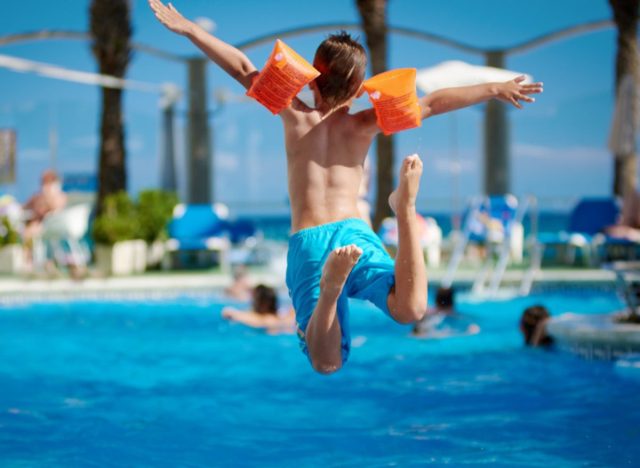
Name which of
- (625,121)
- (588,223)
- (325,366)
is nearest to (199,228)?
(588,223)

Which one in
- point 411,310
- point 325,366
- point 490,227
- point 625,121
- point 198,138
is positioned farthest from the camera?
point 198,138

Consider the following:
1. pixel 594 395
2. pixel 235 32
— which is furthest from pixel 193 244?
pixel 235 32

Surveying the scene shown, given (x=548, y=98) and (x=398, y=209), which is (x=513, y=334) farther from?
(x=548, y=98)

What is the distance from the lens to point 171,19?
290 cm

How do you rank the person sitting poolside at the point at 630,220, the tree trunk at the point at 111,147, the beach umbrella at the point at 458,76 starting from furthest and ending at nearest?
the tree trunk at the point at 111,147, the beach umbrella at the point at 458,76, the person sitting poolside at the point at 630,220

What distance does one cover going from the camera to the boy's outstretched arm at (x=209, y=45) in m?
2.87

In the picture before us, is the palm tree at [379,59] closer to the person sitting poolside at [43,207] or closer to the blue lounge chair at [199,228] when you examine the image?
the blue lounge chair at [199,228]

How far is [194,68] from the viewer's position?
48.8 ft

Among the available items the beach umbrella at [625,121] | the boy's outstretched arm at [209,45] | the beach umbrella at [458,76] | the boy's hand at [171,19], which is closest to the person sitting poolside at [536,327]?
the boy's outstretched arm at [209,45]

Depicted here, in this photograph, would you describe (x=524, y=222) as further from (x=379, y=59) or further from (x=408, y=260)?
(x=408, y=260)

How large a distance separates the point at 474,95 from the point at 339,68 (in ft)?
1.59

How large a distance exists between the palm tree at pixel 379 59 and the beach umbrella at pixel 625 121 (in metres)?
3.09

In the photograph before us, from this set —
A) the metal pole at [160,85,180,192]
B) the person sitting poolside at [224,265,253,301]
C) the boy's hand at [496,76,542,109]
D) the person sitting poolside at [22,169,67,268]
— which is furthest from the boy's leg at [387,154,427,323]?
the metal pole at [160,85,180,192]

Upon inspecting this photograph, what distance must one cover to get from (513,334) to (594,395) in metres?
2.33
